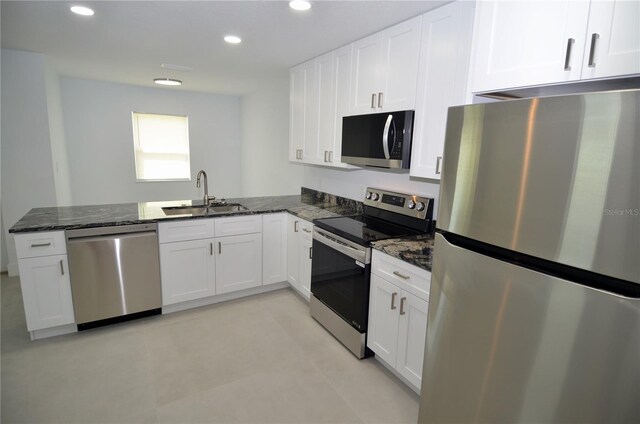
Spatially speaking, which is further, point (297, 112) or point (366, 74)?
point (297, 112)

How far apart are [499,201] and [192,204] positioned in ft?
10.0

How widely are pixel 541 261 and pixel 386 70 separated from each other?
1869 millimetres

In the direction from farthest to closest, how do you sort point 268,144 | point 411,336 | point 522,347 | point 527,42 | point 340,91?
point 268,144
point 340,91
point 411,336
point 527,42
point 522,347

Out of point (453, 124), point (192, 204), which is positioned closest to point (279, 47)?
point (192, 204)

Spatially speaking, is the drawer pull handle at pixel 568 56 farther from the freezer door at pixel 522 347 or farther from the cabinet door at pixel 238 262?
the cabinet door at pixel 238 262

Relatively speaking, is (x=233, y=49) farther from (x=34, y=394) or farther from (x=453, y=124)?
(x=34, y=394)

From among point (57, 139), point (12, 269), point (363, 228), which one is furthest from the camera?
point (57, 139)

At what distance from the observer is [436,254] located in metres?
1.41

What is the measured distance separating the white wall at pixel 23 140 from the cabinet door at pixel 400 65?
11.9 feet

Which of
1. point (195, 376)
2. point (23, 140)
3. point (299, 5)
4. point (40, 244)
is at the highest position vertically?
point (299, 5)

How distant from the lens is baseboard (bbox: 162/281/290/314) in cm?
311

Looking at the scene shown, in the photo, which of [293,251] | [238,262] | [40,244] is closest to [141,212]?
[40,244]

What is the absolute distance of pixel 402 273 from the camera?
2.03 meters

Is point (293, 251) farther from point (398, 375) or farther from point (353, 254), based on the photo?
point (398, 375)
